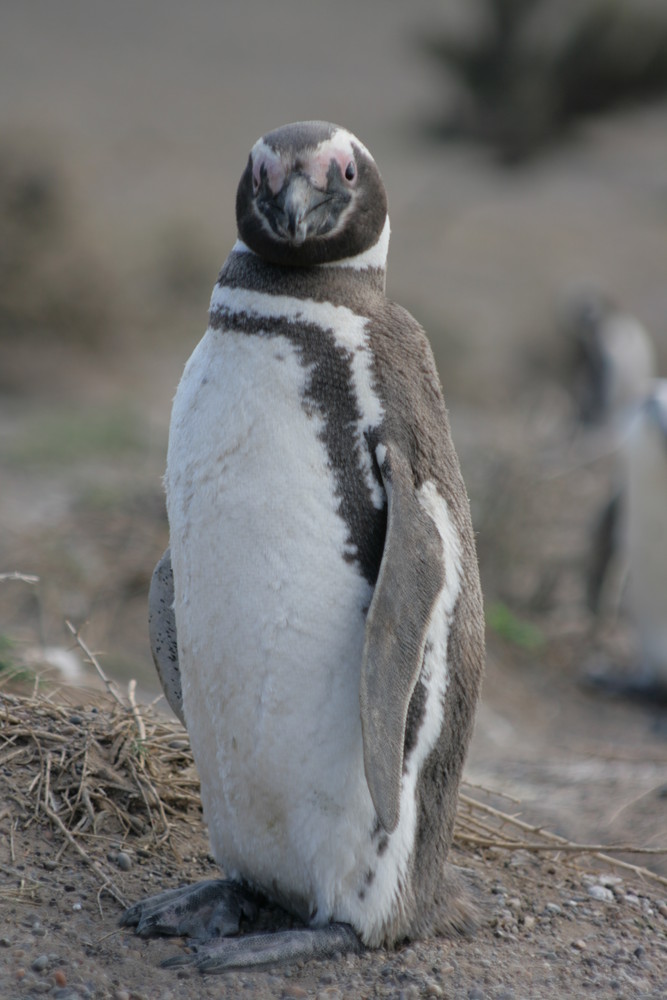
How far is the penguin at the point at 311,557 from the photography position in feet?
7.13

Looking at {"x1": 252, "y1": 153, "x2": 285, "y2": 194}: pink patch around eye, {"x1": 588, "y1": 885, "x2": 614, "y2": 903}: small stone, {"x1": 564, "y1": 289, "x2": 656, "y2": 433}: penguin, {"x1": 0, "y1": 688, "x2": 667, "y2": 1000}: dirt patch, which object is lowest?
{"x1": 564, "y1": 289, "x2": 656, "y2": 433}: penguin

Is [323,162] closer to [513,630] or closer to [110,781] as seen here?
[110,781]

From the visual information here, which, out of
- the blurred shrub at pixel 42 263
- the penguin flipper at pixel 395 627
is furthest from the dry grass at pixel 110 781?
the blurred shrub at pixel 42 263

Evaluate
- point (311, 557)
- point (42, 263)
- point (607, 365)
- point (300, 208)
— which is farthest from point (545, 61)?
point (311, 557)

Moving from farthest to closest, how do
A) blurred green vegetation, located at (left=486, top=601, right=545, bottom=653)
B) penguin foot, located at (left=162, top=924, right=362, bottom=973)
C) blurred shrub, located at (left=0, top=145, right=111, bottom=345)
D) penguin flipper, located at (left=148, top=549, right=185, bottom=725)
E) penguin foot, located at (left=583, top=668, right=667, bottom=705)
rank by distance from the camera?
blurred shrub, located at (left=0, top=145, right=111, bottom=345) → blurred green vegetation, located at (left=486, top=601, right=545, bottom=653) → penguin foot, located at (left=583, top=668, right=667, bottom=705) → penguin flipper, located at (left=148, top=549, right=185, bottom=725) → penguin foot, located at (left=162, top=924, right=362, bottom=973)

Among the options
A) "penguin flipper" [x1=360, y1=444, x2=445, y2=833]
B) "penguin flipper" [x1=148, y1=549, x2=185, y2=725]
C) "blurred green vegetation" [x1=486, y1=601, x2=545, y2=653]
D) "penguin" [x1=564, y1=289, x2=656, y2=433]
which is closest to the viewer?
"penguin flipper" [x1=360, y1=444, x2=445, y2=833]

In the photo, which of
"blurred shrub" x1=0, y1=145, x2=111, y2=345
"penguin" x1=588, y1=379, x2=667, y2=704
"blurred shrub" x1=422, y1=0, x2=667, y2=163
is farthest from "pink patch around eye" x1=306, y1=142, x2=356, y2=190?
"blurred shrub" x1=422, y1=0, x2=667, y2=163

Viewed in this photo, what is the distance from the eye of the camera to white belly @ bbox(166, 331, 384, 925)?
2.20 metres

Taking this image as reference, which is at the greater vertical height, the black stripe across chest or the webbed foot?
the black stripe across chest

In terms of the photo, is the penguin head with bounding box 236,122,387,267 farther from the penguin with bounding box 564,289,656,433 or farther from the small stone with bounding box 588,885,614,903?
the penguin with bounding box 564,289,656,433

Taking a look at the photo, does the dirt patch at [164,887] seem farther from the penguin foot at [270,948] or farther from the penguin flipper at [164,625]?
the penguin flipper at [164,625]

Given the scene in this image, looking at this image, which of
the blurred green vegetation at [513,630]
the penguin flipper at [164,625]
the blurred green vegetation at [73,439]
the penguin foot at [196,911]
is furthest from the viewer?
the blurred green vegetation at [73,439]

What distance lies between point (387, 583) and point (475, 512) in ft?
14.3

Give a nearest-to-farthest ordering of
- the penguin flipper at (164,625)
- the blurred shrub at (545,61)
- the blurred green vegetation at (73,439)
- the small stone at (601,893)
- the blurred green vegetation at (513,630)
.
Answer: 1. the penguin flipper at (164,625)
2. the small stone at (601,893)
3. the blurred green vegetation at (513,630)
4. the blurred green vegetation at (73,439)
5. the blurred shrub at (545,61)
